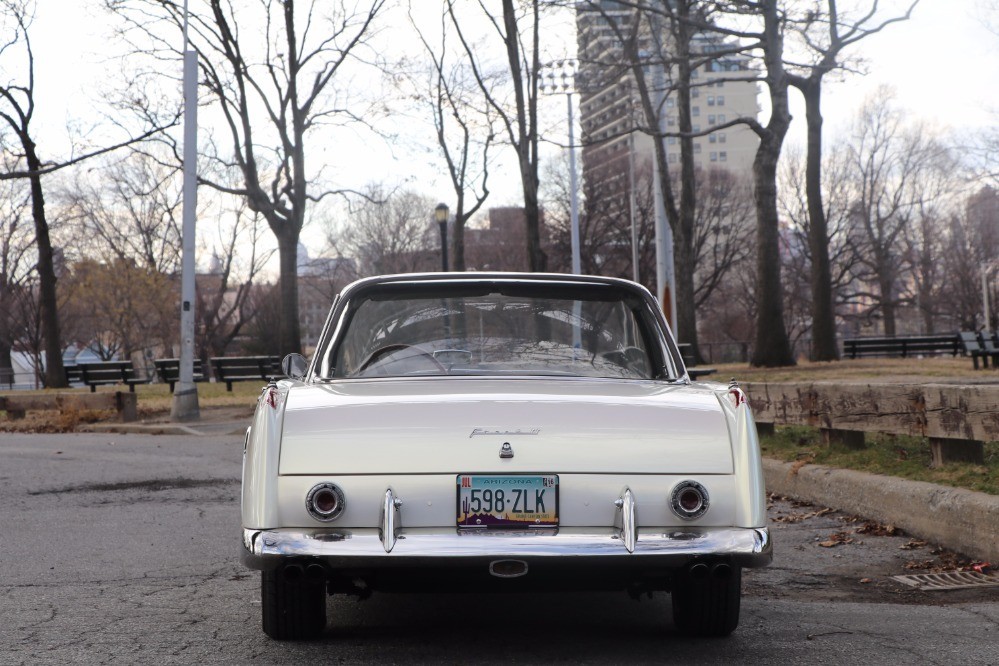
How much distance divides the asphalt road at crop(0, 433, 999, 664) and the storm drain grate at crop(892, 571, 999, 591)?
0.30 ft

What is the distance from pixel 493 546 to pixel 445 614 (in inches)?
54.2

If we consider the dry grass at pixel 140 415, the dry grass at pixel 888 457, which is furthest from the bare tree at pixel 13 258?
the dry grass at pixel 888 457

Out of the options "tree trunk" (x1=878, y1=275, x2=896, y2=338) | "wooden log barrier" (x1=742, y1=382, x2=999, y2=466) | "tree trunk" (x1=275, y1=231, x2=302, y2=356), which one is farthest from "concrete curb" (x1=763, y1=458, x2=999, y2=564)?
"tree trunk" (x1=878, y1=275, x2=896, y2=338)

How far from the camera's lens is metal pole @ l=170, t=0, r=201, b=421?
18.8m

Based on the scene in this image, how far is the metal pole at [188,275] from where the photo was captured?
18.8 meters

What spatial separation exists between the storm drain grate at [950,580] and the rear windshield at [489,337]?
69.4 inches

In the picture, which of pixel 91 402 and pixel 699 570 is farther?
pixel 91 402

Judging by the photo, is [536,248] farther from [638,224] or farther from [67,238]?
[67,238]

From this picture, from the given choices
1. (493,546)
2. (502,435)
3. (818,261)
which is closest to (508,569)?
(493,546)

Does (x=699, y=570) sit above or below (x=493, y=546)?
below

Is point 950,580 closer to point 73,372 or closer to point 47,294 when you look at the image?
point 73,372

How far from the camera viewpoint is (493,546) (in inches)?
152

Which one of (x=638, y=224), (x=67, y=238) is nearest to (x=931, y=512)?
(x=638, y=224)

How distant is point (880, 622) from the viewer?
4824mm
